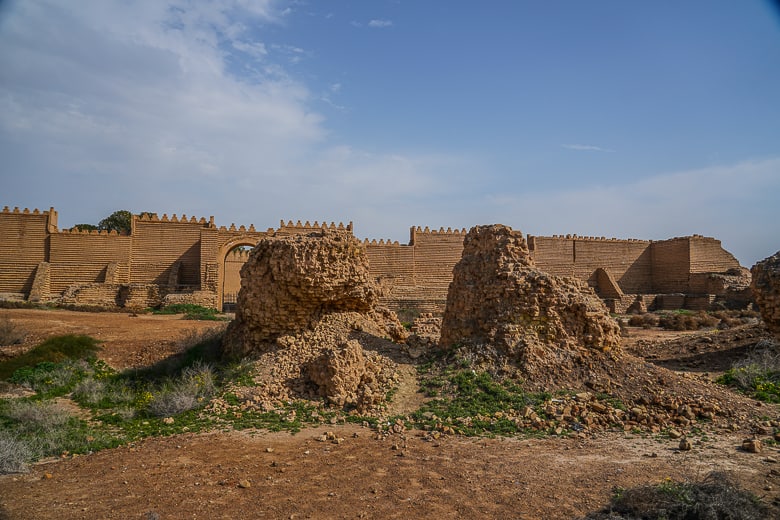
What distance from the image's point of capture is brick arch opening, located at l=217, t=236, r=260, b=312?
27422 mm

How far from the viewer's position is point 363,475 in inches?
216

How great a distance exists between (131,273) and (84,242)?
2.84m

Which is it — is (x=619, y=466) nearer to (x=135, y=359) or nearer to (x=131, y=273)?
(x=135, y=359)

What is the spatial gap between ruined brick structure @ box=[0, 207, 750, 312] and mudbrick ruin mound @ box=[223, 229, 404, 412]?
1546 cm

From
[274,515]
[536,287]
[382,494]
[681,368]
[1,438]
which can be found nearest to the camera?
[274,515]

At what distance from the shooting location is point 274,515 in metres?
4.59

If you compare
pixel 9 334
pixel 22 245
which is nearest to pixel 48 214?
pixel 22 245

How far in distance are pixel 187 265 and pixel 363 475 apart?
992 inches

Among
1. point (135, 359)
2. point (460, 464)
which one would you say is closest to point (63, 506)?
point (460, 464)

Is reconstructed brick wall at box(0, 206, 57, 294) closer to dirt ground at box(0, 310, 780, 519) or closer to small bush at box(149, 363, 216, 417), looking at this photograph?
small bush at box(149, 363, 216, 417)

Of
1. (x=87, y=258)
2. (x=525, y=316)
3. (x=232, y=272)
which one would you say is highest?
(x=87, y=258)

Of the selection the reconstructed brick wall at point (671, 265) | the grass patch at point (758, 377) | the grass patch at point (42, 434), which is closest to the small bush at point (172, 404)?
the grass patch at point (42, 434)

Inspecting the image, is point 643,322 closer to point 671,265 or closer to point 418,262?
point 418,262

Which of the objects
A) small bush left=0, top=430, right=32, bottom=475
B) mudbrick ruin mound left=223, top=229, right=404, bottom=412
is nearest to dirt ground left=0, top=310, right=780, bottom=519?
small bush left=0, top=430, right=32, bottom=475
